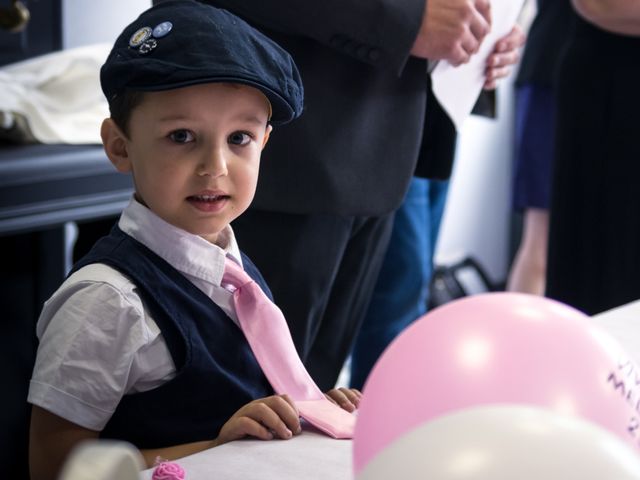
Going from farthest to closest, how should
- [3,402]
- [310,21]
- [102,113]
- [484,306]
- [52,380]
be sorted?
[3,402], [102,113], [310,21], [52,380], [484,306]

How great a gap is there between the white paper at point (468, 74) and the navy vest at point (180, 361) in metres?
0.69

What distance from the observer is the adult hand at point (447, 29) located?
1.60 m

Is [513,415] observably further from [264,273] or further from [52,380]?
[264,273]

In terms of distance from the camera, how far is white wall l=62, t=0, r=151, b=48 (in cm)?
262

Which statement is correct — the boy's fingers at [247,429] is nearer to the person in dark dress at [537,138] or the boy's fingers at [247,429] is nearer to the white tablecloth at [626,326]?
the white tablecloth at [626,326]

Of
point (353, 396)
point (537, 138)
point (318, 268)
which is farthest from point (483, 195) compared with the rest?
point (353, 396)

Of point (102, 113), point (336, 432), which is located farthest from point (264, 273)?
point (102, 113)

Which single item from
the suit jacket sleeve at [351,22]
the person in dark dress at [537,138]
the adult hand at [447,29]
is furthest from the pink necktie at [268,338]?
the person in dark dress at [537,138]

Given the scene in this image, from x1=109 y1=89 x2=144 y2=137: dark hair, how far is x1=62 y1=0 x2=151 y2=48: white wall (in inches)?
57.7

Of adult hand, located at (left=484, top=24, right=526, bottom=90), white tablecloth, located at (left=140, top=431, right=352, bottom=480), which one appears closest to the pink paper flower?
white tablecloth, located at (left=140, top=431, right=352, bottom=480)

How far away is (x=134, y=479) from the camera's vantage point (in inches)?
25.1

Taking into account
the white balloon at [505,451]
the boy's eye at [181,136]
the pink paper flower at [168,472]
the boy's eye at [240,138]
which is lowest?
the pink paper flower at [168,472]

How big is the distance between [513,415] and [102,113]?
1671 mm

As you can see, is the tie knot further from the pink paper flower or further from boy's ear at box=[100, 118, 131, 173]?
the pink paper flower
